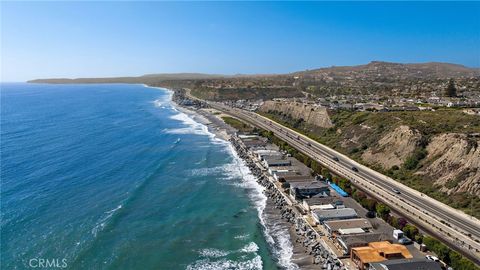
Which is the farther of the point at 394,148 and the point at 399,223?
the point at 394,148

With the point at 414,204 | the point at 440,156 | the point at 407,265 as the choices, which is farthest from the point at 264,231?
the point at 440,156

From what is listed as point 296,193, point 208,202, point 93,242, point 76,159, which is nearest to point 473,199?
point 296,193

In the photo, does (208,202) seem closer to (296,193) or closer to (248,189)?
(248,189)

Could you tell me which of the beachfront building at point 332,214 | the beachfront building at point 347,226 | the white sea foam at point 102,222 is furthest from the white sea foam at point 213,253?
the white sea foam at point 102,222

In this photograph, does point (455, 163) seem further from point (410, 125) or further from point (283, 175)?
point (283, 175)

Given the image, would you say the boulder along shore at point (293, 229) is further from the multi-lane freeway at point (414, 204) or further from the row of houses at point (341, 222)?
the multi-lane freeway at point (414, 204)

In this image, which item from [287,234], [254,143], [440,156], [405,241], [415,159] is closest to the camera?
[405,241]
